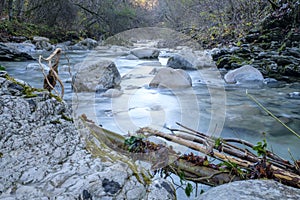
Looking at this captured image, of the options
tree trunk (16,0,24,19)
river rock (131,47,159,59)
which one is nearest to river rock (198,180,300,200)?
river rock (131,47,159,59)

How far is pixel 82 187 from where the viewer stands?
1179mm

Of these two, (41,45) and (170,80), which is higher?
(41,45)

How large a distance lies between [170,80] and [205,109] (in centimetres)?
162

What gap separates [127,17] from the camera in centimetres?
2162

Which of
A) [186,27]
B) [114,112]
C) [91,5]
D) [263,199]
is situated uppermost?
[91,5]

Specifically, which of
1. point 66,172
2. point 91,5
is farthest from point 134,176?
point 91,5

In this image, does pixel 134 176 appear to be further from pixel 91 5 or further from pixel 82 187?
pixel 91 5

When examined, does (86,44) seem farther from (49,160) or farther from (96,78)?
(49,160)

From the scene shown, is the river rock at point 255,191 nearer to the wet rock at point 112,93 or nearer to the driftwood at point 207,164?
the driftwood at point 207,164

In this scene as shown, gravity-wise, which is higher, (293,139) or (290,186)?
(290,186)

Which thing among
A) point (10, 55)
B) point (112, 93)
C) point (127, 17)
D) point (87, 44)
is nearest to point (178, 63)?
point (112, 93)

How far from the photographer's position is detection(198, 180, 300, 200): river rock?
134 cm

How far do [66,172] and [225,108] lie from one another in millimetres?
4082

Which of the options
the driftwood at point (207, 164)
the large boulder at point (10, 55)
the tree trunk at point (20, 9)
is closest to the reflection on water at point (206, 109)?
the driftwood at point (207, 164)
